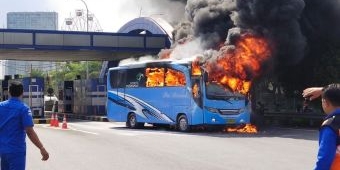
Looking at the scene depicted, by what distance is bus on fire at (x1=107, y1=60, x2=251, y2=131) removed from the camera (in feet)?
70.8

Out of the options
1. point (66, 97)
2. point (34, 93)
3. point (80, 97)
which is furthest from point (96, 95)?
point (34, 93)

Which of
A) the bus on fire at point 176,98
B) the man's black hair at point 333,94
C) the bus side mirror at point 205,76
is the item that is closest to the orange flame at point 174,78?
the bus on fire at point 176,98

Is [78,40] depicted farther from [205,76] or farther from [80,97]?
[205,76]

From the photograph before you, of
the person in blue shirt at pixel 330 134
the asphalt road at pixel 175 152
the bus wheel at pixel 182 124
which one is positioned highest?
the person in blue shirt at pixel 330 134

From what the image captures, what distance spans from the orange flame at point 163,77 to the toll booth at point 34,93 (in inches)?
497

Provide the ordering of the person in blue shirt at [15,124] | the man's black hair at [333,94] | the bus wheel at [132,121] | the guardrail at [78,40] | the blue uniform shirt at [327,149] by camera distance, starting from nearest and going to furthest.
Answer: the blue uniform shirt at [327,149], the man's black hair at [333,94], the person in blue shirt at [15,124], the bus wheel at [132,121], the guardrail at [78,40]

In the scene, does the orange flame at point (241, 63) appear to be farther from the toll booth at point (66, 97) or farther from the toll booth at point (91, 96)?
the toll booth at point (66, 97)

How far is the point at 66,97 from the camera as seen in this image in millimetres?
42469

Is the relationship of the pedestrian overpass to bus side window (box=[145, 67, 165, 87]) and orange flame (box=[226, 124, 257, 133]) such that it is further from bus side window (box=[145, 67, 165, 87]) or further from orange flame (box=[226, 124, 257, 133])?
orange flame (box=[226, 124, 257, 133])

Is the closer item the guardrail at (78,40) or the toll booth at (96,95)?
the guardrail at (78,40)

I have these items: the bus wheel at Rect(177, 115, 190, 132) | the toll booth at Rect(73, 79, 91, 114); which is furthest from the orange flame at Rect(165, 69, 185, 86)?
the toll booth at Rect(73, 79, 91, 114)

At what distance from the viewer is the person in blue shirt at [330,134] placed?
14.5 ft

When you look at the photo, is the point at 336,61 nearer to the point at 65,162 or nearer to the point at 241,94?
the point at 241,94

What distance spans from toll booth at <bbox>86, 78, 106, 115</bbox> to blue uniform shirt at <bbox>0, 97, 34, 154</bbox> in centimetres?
3149
